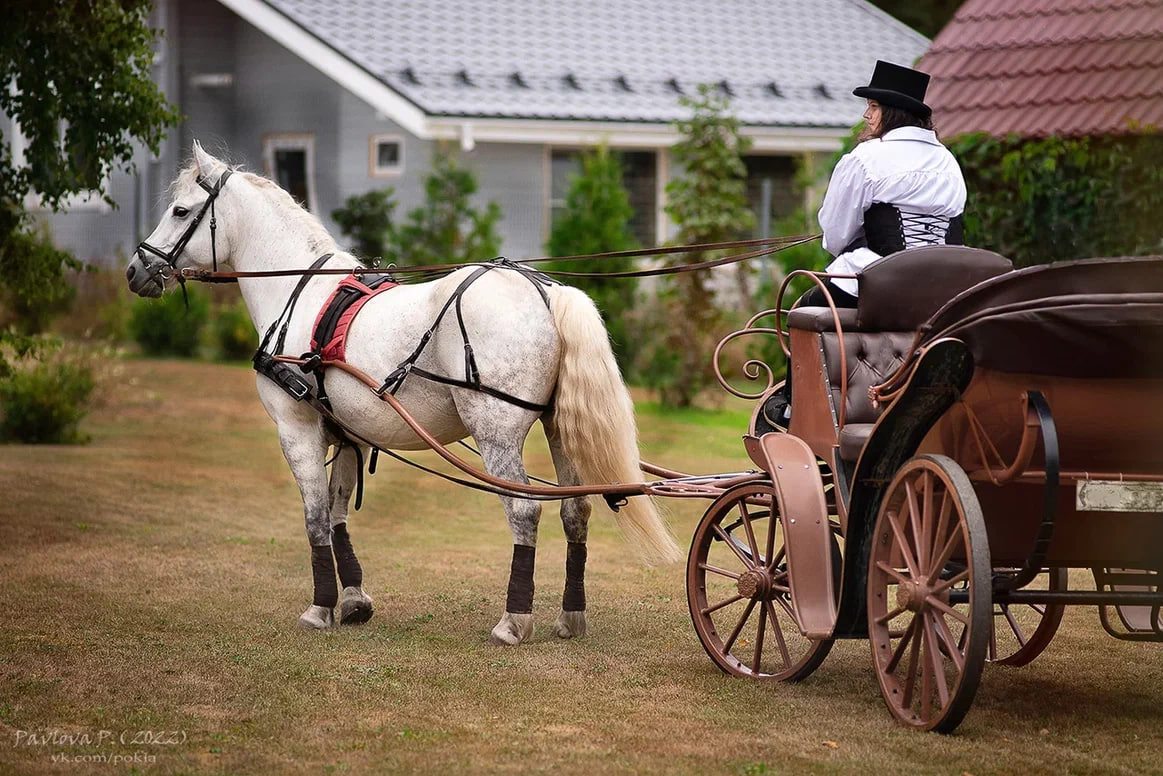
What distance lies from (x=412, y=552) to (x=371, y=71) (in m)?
11.4

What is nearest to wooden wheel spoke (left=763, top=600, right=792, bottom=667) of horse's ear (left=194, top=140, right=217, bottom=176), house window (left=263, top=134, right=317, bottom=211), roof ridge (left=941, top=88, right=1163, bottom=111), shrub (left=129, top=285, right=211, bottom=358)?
horse's ear (left=194, top=140, right=217, bottom=176)

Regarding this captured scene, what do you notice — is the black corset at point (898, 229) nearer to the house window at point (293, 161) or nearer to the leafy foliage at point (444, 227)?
the leafy foliage at point (444, 227)

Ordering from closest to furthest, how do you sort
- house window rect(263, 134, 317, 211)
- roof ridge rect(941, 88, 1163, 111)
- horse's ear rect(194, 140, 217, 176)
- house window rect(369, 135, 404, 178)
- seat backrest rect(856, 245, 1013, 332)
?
seat backrest rect(856, 245, 1013, 332)
horse's ear rect(194, 140, 217, 176)
roof ridge rect(941, 88, 1163, 111)
house window rect(369, 135, 404, 178)
house window rect(263, 134, 317, 211)

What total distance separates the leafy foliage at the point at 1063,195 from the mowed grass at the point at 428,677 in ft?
11.0

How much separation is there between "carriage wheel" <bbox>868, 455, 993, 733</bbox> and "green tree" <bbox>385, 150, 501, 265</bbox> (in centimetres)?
1398

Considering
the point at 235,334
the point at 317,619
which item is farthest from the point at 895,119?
the point at 235,334

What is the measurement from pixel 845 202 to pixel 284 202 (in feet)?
10.9

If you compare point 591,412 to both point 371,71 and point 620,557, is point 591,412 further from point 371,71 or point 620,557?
point 371,71

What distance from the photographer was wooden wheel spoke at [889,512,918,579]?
512 centimetres

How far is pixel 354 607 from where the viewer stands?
290 inches

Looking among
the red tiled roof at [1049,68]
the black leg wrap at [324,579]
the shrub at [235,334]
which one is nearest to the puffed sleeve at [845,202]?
the black leg wrap at [324,579]

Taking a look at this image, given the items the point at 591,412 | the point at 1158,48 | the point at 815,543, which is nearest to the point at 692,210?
the point at 1158,48

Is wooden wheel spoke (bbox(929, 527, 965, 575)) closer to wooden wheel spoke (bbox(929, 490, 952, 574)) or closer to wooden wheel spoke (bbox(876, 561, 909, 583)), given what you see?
wooden wheel spoke (bbox(929, 490, 952, 574))

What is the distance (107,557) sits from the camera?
9.26 meters
